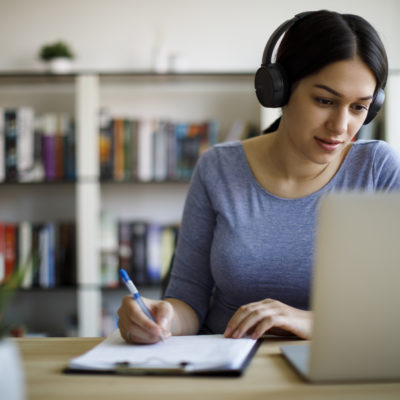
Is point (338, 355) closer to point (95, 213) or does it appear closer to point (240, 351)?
point (240, 351)

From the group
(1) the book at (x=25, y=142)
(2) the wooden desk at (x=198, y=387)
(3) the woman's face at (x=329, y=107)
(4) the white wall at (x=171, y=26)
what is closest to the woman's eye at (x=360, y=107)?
(3) the woman's face at (x=329, y=107)

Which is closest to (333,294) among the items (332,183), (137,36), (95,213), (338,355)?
(338,355)

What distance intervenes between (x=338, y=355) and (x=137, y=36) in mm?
2341

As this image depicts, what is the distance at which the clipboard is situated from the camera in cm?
71

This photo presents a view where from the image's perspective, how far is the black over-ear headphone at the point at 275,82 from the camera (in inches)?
43.0

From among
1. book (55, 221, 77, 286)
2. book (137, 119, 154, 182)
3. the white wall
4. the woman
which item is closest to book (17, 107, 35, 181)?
book (55, 221, 77, 286)

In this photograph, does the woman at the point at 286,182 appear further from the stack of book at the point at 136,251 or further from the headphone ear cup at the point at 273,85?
the stack of book at the point at 136,251

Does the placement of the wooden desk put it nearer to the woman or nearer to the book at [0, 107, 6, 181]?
the woman

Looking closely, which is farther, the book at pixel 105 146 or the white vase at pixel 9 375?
the book at pixel 105 146

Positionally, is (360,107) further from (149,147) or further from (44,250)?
(44,250)

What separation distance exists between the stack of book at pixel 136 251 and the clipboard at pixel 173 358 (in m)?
1.66

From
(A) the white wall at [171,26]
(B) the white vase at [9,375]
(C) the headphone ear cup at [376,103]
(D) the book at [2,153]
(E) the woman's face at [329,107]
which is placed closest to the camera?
(B) the white vase at [9,375]

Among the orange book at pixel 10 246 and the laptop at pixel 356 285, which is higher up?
the laptop at pixel 356 285

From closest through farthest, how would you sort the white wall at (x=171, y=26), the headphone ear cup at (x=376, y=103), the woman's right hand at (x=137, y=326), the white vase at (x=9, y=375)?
the white vase at (x=9, y=375)
the woman's right hand at (x=137, y=326)
the headphone ear cup at (x=376, y=103)
the white wall at (x=171, y=26)
